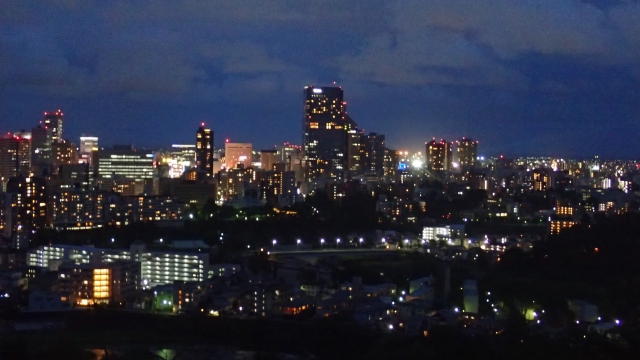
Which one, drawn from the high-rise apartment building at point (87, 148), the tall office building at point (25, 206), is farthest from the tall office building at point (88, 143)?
the tall office building at point (25, 206)

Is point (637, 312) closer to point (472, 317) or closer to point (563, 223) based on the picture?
point (472, 317)

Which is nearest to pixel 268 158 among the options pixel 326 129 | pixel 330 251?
pixel 326 129

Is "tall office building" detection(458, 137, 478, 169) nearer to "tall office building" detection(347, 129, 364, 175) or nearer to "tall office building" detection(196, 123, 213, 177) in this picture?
"tall office building" detection(347, 129, 364, 175)

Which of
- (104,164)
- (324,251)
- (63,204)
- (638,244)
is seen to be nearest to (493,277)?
(638,244)

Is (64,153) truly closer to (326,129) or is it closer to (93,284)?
(326,129)

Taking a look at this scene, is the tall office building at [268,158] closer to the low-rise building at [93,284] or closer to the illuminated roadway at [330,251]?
the illuminated roadway at [330,251]

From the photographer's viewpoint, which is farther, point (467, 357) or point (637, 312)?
point (637, 312)
